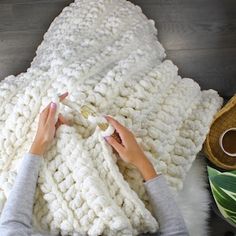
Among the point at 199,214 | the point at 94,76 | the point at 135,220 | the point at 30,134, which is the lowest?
the point at 199,214

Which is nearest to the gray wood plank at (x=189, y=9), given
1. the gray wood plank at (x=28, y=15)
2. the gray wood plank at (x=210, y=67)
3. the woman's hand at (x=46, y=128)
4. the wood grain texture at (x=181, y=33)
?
the wood grain texture at (x=181, y=33)

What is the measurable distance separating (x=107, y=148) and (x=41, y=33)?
73 cm

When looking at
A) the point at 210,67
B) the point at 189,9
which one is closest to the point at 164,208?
the point at 210,67

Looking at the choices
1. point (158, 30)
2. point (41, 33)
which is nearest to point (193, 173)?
point (158, 30)

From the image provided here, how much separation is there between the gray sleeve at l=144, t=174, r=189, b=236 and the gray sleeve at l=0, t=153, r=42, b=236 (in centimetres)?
28

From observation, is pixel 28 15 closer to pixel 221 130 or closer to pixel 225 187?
pixel 221 130

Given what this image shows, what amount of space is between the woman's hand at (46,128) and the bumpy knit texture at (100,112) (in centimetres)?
2

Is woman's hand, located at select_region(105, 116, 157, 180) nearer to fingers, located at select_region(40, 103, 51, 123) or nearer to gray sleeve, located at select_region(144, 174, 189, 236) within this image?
gray sleeve, located at select_region(144, 174, 189, 236)

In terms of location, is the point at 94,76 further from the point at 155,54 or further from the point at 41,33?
the point at 41,33

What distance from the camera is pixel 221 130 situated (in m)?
1.24

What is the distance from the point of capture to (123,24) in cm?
128

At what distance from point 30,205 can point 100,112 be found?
0.30 meters

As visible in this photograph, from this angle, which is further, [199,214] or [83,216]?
[199,214]

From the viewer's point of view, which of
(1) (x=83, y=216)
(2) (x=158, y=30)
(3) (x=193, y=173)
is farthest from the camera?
(2) (x=158, y=30)
